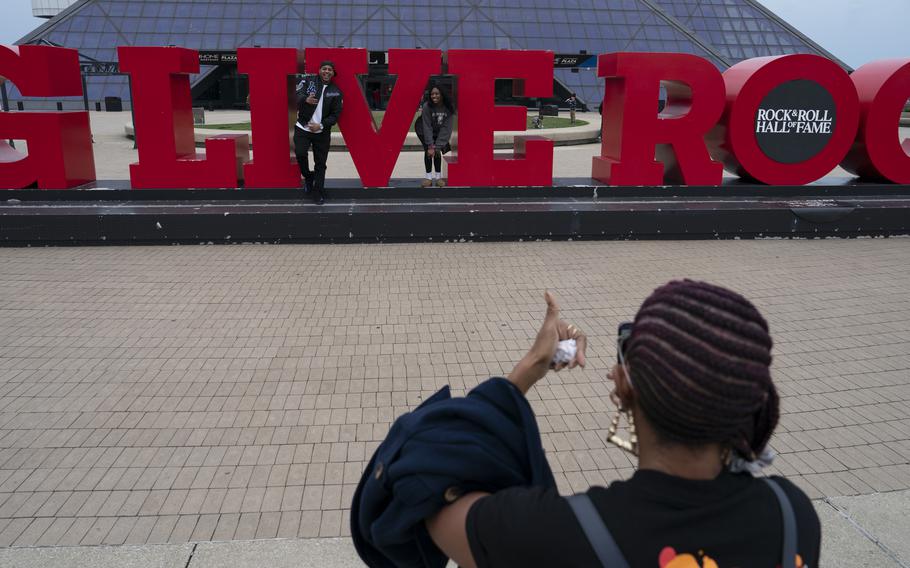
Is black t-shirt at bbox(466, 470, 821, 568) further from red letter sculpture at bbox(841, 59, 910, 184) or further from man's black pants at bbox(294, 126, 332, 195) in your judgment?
red letter sculpture at bbox(841, 59, 910, 184)

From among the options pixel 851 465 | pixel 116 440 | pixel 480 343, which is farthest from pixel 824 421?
pixel 116 440

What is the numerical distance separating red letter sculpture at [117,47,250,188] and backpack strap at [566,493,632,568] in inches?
376

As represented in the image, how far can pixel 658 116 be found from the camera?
10469 millimetres

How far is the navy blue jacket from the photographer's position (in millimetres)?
1366

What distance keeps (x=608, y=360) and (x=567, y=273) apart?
241 centimetres

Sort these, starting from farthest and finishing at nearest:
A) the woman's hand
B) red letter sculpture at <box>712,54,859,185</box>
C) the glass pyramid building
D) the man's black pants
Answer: the glass pyramid building < red letter sculpture at <box>712,54,859,185</box> < the man's black pants < the woman's hand

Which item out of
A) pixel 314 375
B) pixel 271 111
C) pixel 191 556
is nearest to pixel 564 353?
pixel 191 556

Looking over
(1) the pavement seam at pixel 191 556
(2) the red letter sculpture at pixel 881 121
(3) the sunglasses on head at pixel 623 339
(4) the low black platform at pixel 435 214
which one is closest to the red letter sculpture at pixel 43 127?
(4) the low black platform at pixel 435 214

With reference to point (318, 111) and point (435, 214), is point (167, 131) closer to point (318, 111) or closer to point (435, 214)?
point (318, 111)

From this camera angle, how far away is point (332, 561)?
122 inches

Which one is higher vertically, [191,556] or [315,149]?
[315,149]

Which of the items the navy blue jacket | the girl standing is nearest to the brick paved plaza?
the navy blue jacket

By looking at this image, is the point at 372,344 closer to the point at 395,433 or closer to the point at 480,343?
the point at 480,343

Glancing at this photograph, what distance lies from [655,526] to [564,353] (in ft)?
1.60
